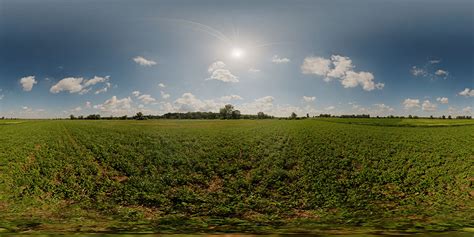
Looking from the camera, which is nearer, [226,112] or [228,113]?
[226,112]

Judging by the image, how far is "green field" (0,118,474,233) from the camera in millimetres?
6386

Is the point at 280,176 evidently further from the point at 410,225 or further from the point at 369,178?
the point at 410,225

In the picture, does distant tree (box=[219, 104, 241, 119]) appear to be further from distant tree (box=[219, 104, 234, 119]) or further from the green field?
the green field

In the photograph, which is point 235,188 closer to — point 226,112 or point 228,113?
point 226,112

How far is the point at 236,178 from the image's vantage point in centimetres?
1039

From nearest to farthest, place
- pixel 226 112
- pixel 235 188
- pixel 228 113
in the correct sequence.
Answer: pixel 235 188 → pixel 226 112 → pixel 228 113

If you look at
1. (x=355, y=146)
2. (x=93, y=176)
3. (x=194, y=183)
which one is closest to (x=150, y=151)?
(x=93, y=176)

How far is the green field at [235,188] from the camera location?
20.9ft

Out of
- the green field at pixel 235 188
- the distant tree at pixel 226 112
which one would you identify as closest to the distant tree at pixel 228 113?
the distant tree at pixel 226 112

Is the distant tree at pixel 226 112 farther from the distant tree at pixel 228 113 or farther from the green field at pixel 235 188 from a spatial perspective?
the green field at pixel 235 188

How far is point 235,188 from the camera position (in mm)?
9438

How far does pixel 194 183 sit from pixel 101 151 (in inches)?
267

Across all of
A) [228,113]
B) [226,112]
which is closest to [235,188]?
[226,112]

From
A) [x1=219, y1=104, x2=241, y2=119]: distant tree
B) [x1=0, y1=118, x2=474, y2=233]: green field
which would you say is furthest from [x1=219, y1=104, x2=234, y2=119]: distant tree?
[x1=0, y1=118, x2=474, y2=233]: green field
